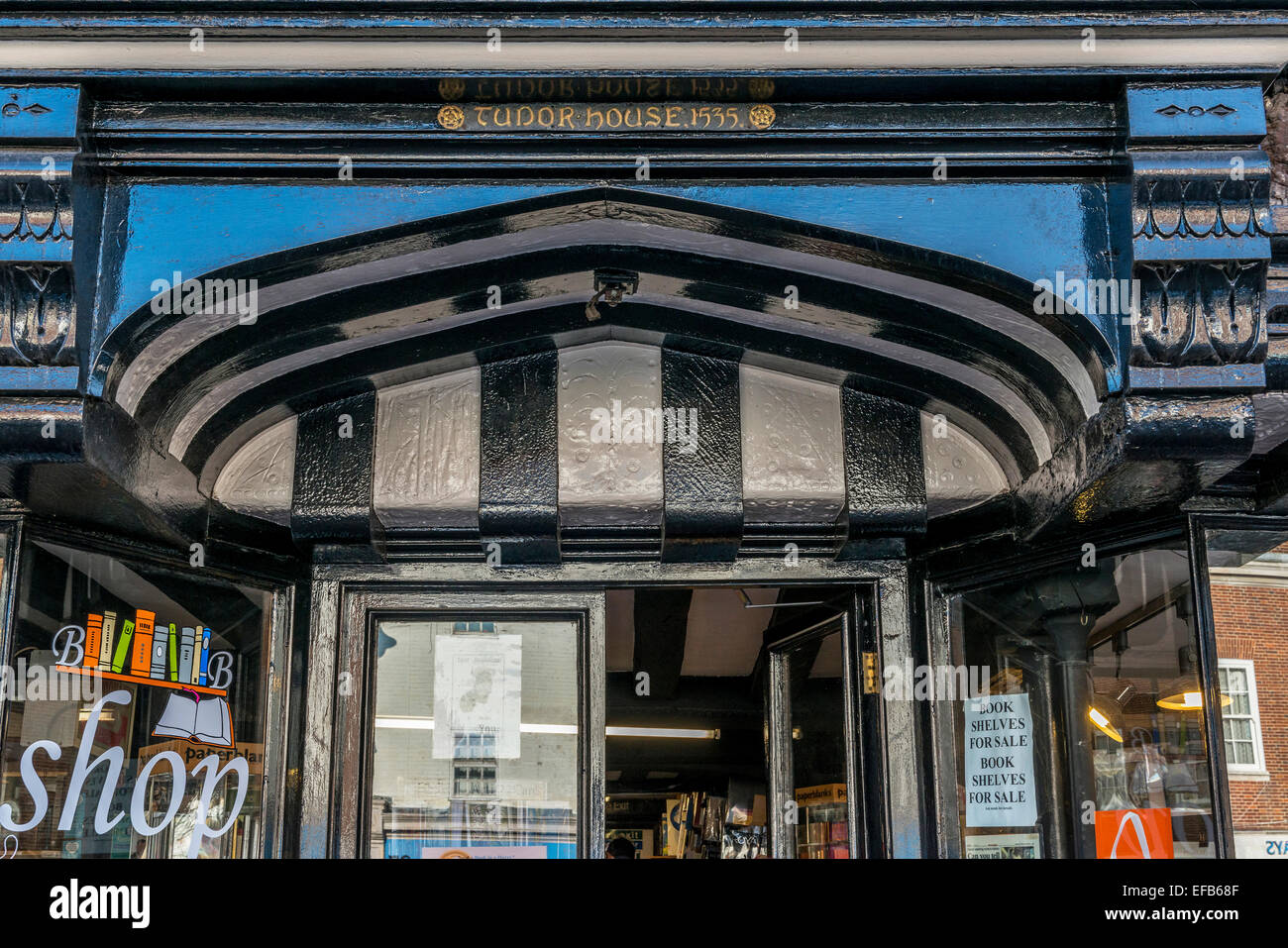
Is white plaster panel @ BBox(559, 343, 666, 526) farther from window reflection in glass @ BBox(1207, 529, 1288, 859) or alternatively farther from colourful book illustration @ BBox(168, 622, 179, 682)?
window reflection in glass @ BBox(1207, 529, 1288, 859)

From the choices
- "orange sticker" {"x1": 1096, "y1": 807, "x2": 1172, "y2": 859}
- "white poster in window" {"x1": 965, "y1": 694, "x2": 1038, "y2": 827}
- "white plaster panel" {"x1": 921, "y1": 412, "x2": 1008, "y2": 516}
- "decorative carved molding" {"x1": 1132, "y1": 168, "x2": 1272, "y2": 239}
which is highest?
"decorative carved molding" {"x1": 1132, "y1": 168, "x2": 1272, "y2": 239}

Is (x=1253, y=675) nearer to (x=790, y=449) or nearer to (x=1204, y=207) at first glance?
(x=790, y=449)

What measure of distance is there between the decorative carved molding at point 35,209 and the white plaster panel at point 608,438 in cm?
205

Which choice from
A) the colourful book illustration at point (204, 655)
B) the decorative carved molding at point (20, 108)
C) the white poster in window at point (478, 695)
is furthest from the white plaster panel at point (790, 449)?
the decorative carved molding at point (20, 108)

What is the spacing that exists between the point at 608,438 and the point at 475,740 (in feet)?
4.68

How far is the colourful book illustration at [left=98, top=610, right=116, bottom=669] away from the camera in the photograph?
4.77 m

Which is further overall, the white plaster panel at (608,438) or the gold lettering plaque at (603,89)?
the white plaster panel at (608,438)

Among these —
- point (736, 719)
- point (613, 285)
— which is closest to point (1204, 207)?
point (613, 285)

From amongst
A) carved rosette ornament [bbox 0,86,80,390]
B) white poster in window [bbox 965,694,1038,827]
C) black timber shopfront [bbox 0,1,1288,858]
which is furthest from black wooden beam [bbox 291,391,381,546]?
white poster in window [bbox 965,694,1038,827]

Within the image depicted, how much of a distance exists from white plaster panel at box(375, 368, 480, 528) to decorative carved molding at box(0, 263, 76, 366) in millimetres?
1597

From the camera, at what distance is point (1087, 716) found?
495cm

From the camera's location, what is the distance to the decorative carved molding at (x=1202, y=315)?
12.8 ft

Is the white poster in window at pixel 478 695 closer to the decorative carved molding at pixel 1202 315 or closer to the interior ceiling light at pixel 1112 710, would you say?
the interior ceiling light at pixel 1112 710
